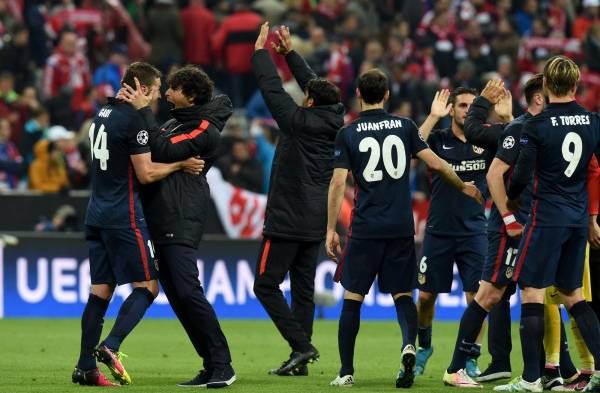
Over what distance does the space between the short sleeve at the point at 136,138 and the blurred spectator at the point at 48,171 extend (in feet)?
31.8

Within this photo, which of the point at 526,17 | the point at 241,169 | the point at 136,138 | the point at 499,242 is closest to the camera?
the point at 136,138

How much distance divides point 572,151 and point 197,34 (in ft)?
46.9

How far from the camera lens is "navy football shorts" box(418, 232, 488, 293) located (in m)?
11.7

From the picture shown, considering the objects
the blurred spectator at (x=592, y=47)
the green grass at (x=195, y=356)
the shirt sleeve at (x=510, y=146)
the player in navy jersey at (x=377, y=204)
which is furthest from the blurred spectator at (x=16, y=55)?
the shirt sleeve at (x=510, y=146)

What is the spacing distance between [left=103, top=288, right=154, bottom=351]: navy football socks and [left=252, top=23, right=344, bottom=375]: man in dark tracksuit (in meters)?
1.49

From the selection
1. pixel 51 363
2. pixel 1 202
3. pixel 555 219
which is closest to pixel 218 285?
pixel 1 202

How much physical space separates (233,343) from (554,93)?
6.13 metres

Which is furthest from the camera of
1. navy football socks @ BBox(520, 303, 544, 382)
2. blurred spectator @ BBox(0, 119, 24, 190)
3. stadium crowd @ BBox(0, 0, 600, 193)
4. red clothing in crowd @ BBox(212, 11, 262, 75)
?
red clothing in crowd @ BBox(212, 11, 262, 75)

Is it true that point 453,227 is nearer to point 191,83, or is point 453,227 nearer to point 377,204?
point 377,204

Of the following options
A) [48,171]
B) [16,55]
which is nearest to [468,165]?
[48,171]

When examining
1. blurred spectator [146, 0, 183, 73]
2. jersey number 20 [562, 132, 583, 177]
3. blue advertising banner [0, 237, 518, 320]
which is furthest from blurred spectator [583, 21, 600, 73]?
jersey number 20 [562, 132, 583, 177]

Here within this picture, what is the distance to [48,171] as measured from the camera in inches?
773

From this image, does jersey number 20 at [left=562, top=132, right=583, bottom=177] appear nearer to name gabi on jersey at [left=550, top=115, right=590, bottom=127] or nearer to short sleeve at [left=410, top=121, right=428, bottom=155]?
name gabi on jersey at [left=550, top=115, right=590, bottom=127]

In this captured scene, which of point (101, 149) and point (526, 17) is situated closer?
point (101, 149)
